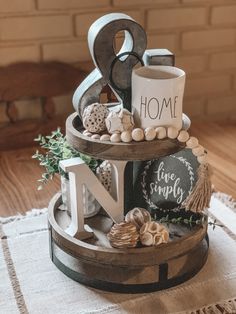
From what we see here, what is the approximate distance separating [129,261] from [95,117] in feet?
0.80

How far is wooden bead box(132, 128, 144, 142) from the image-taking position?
2.78ft

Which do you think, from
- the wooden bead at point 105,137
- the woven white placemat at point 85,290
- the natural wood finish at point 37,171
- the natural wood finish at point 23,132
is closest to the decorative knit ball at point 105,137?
the wooden bead at point 105,137

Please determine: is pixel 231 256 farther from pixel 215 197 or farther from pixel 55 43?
pixel 55 43

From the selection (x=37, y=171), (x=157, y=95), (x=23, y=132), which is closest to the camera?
(x=157, y=95)

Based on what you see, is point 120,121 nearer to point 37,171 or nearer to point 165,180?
point 165,180

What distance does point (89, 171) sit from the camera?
896mm

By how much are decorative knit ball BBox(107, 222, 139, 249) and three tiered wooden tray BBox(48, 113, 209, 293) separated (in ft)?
0.03

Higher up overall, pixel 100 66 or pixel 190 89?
pixel 100 66

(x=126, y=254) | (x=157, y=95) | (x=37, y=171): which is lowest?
(x=37, y=171)

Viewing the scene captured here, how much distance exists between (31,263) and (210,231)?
363mm

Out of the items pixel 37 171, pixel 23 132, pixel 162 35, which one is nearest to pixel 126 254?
pixel 37 171

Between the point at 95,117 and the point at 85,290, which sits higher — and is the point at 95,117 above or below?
above

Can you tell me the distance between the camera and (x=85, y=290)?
899 mm

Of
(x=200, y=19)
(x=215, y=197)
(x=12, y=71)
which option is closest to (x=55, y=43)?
(x=12, y=71)
